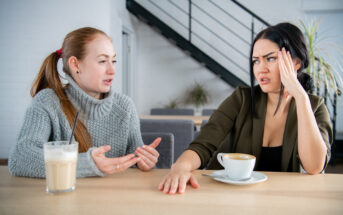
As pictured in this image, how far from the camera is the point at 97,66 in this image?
1246 millimetres

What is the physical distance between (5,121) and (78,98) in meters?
3.07

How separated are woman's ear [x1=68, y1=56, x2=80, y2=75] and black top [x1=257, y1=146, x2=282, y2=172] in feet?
2.92

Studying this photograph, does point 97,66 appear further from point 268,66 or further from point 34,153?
point 268,66

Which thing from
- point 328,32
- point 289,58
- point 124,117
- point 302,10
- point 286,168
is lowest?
point 286,168

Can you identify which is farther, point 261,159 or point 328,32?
point 328,32

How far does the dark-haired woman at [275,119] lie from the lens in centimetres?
112

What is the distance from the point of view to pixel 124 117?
133 centimetres

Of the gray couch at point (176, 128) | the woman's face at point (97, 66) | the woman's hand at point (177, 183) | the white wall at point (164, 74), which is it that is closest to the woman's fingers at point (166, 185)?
the woman's hand at point (177, 183)

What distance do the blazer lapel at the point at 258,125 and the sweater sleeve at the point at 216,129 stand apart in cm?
9

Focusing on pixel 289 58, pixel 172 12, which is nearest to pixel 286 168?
pixel 289 58

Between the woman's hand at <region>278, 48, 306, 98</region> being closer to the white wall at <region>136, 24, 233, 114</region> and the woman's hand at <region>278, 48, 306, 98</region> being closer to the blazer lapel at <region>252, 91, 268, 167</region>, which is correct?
the blazer lapel at <region>252, 91, 268, 167</region>

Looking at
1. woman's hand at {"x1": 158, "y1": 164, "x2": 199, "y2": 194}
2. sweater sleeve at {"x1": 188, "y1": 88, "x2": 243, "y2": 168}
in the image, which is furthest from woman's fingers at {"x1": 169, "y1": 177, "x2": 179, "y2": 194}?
sweater sleeve at {"x1": 188, "y1": 88, "x2": 243, "y2": 168}

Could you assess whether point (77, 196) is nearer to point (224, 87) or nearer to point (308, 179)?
point (308, 179)

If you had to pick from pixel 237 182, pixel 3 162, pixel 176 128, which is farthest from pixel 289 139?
pixel 3 162
